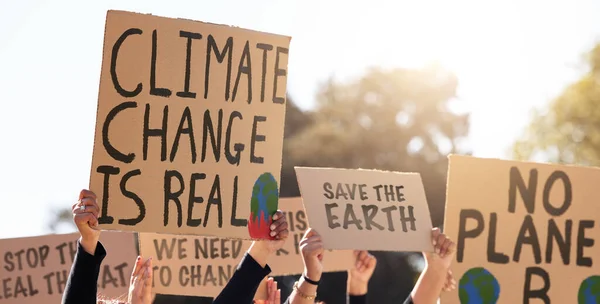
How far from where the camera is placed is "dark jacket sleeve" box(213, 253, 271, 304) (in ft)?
21.4

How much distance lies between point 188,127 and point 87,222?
1010 millimetres

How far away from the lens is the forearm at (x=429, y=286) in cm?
723

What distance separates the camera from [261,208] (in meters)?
6.76

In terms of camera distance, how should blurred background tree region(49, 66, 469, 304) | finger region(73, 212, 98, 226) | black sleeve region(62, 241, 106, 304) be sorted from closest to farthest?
black sleeve region(62, 241, 106, 304) → finger region(73, 212, 98, 226) → blurred background tree region(49, 66, 469, 304)

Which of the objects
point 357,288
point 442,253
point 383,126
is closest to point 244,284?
point 442,253

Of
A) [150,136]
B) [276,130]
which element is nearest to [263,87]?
[276,130]

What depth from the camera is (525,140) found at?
23.4 metres

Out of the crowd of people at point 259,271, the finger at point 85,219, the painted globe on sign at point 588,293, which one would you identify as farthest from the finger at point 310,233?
the painted globe on sign at point 588,293

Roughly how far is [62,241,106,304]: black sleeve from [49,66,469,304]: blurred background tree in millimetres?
18377

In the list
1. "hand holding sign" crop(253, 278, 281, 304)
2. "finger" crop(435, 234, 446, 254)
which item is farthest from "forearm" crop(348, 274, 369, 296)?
"finger" crop(435, 234, 446, 254)

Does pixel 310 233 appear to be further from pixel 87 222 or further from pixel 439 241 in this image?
pixel 87 222

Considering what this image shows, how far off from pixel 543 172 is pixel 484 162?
38 centimetres

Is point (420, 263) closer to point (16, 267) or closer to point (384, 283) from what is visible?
point (384, 283)

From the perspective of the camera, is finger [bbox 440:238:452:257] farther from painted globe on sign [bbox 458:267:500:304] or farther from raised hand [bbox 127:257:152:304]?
raised hand [bbox 127:257:152:304]
